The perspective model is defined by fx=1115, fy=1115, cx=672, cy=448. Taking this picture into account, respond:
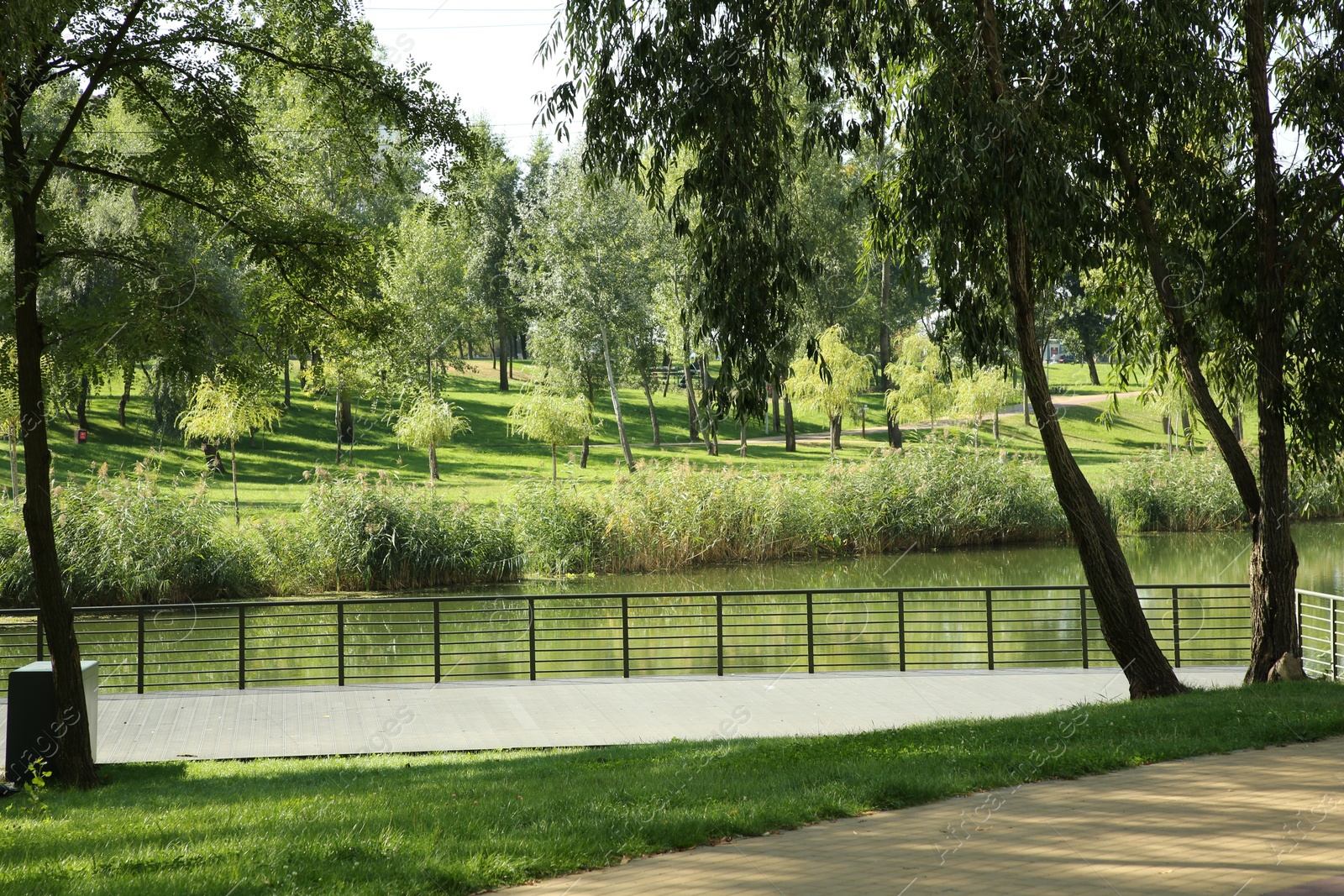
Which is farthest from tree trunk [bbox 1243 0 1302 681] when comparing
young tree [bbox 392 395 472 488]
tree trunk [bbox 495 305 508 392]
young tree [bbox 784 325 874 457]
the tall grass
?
tree trunk [bbox 495 305 508 392]

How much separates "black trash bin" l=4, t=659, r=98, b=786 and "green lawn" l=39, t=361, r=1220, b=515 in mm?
20921

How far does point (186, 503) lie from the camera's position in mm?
23031

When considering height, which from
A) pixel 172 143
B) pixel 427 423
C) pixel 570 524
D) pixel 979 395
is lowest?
pixel 570 524

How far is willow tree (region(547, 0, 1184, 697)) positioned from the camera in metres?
9.29

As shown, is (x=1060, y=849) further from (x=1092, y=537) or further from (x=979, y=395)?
(x=979, y=395)

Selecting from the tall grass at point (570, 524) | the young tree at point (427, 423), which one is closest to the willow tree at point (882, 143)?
the tall grass at point (570, 524)

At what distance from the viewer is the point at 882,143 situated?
10641 mm

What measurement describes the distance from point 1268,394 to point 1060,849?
666 cm

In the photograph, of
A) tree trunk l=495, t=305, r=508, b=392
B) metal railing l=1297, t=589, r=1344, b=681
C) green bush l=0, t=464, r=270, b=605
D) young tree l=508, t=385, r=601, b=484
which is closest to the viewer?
metal railing l=1297, t=589, r=1344, b=681

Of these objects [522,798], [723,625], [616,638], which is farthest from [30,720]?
[723,625]

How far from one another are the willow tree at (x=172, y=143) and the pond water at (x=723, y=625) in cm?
353

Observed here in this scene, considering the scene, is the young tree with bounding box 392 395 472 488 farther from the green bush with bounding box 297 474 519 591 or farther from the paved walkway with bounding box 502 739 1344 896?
the paved walkway with bounding box 502 739 1344 896

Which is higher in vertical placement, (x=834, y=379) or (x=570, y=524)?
(x=834, y=379)

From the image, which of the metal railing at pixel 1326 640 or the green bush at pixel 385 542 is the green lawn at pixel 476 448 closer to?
the green bush at pixel 385 542
